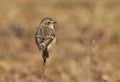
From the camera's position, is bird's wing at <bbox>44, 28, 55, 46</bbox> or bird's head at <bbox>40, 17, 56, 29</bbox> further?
bird's head at <bbox>40, 17, 56, 29</bbox>

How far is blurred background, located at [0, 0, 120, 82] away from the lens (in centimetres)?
1131

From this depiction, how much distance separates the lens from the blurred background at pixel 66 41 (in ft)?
37.1

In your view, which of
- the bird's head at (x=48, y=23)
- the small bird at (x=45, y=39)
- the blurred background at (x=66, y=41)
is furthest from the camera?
the blurred background at (x=66, y=41)

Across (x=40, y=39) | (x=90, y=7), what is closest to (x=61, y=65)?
(x=40, y=39)

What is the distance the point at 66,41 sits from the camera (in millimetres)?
15383

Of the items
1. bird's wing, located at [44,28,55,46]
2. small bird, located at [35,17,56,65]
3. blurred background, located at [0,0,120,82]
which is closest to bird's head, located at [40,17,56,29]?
small bird, located at [35,17,56,65]

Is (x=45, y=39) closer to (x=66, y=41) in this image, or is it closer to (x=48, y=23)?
(x=48, y=23)

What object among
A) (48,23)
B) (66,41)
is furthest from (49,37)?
(66,41)

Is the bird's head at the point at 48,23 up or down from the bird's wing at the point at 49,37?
up

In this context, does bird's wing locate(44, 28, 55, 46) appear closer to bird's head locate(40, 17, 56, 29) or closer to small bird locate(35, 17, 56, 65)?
small bird locate(35, 17, 56, 65)

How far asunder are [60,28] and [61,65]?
15.3 feet

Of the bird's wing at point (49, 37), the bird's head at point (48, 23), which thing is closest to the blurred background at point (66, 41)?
the bird's head at point (48, 23)

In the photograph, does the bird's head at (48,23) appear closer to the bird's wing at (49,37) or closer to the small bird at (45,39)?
the small bird at (45,39)

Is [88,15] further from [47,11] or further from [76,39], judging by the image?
[76,39]
